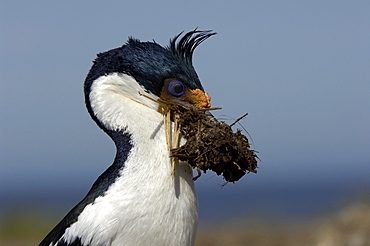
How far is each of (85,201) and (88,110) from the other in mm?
808

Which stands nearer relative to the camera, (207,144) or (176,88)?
(207,144)

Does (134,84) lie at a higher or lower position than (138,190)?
higher

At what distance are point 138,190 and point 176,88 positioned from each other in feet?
3.08

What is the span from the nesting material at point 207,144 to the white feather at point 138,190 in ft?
0.37

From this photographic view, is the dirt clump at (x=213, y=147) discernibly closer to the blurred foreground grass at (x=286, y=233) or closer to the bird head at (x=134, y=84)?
the bird head at (x=134, y=84)

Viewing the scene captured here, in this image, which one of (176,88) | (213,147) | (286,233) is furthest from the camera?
(286,233)

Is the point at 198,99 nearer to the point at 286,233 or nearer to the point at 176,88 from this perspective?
the point at 176,88

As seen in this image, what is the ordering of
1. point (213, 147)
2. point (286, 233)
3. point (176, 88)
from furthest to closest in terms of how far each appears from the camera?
point (286, 233) → point (176, 88) → point (213, 147)

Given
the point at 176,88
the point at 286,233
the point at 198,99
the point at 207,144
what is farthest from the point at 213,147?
the point at 286,233

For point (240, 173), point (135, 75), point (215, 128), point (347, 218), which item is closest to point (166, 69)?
point (135, 75)

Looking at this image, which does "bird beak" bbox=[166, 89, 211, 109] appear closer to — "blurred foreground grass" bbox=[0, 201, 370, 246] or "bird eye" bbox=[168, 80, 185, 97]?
"bird eye" bbox=[168, 80, 185, 97]

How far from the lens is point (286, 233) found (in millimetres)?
12664

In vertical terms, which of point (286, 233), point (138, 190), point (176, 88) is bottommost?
point (138, 190)

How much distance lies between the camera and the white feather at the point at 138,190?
5.33m
